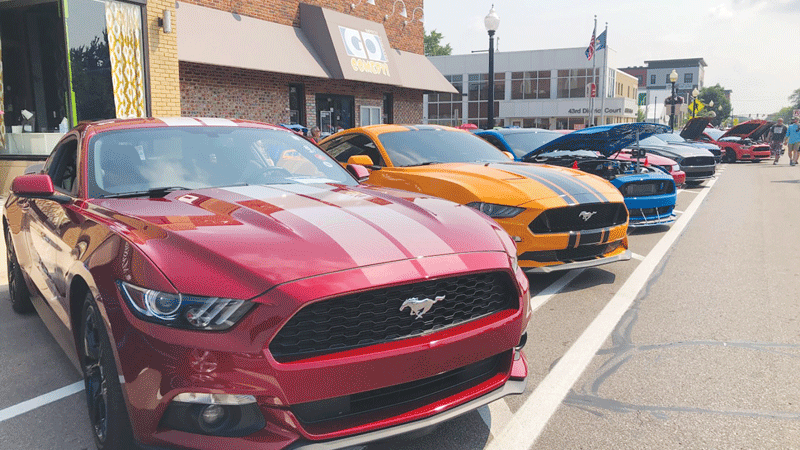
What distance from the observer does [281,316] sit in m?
2.17

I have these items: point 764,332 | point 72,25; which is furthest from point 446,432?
point 72,25

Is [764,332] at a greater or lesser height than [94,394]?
lesser

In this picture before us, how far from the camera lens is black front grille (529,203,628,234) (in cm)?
533

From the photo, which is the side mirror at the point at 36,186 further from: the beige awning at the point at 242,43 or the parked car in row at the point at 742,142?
the parked car in row at the point at 742,142

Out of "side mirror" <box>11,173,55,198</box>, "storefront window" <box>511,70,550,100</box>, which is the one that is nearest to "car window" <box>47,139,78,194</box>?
"side mirror" <box>11,173,55,198</box>

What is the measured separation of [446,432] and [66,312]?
6.47 ft

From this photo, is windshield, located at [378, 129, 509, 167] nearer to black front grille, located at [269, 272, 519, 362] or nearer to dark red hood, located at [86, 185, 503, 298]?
dark red hood, located at [86, 185, 503, 298]

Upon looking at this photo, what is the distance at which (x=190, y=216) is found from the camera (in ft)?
9.25

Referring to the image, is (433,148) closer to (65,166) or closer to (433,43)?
(65,166)

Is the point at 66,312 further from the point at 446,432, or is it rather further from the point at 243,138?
the point at 446,432

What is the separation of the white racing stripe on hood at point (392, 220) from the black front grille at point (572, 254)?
2308 millimetres

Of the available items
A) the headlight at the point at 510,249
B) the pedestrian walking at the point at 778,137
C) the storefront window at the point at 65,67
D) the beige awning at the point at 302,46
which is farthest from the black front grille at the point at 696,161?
the headlight at the point at 510,249

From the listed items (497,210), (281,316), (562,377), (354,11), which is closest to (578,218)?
(497,210)

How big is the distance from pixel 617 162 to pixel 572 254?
451 cm
